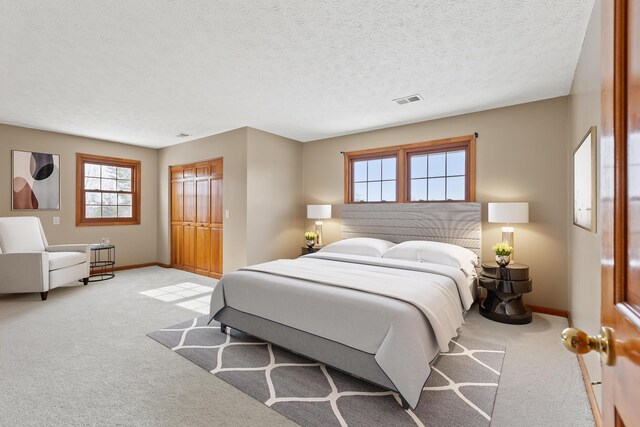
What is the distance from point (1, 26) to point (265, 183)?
3.34 metres

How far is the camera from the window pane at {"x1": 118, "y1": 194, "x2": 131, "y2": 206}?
6.02m

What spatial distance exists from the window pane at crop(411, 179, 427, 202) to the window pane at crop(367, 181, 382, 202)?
21.2 inches

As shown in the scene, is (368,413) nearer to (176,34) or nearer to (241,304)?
(241,304)

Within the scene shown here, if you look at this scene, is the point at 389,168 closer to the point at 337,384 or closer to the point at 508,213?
the point at 508,213

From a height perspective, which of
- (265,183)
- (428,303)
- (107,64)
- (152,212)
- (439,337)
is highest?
(107,64)

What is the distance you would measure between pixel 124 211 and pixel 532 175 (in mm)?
6818

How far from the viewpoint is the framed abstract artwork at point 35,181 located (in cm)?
474


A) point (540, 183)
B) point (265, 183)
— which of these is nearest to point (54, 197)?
point (265, 183)

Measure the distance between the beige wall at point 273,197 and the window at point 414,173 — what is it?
42.2 inches

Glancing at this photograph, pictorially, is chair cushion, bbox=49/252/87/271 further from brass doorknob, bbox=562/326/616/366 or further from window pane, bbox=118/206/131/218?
brass doorknob, bbox=562/326/616/366

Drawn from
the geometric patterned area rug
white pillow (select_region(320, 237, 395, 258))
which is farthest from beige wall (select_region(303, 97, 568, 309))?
the geometric patterned area rug

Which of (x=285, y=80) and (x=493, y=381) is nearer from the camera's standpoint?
(x=493, y=381)

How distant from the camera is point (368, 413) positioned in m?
1.83

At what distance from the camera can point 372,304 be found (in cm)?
209
